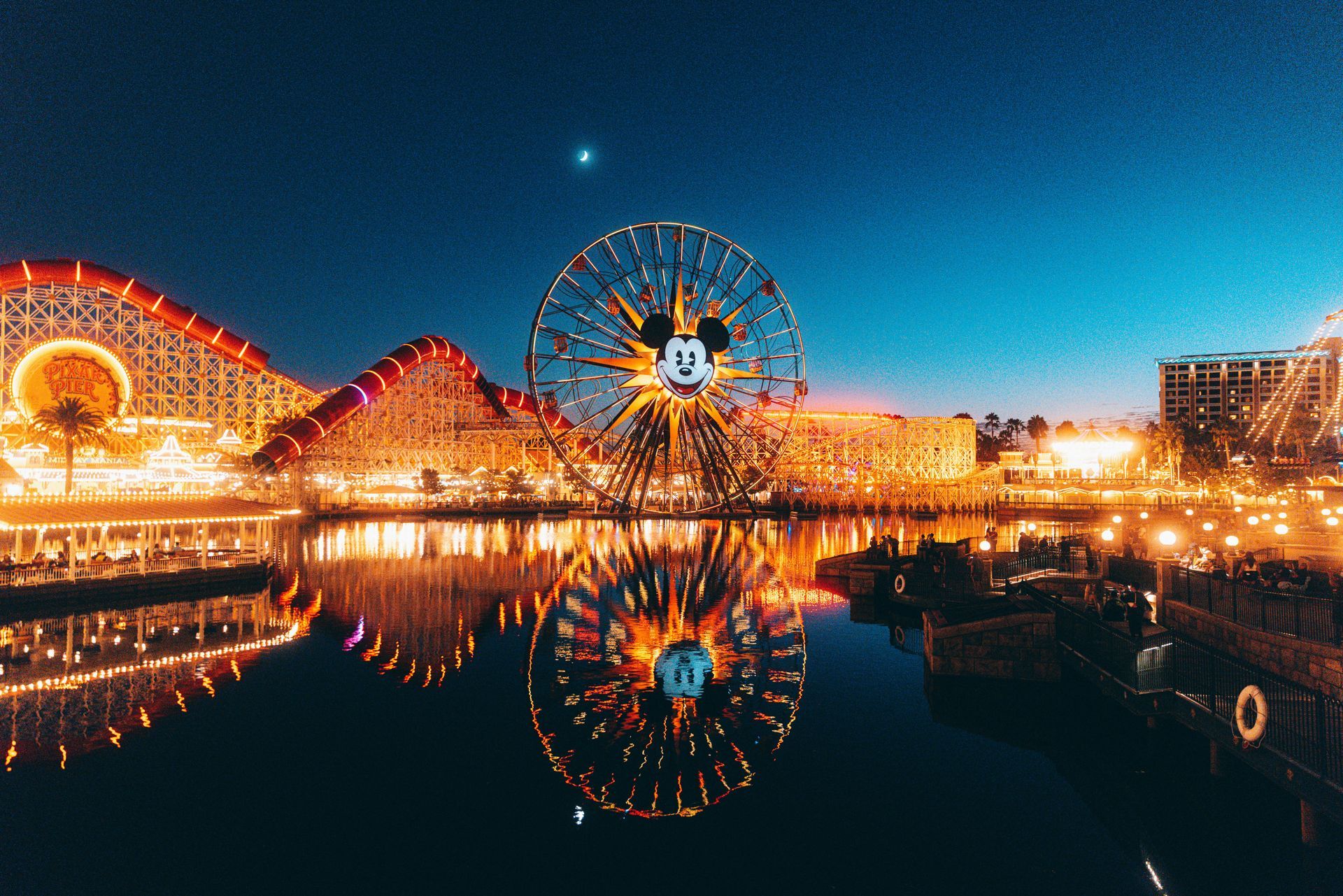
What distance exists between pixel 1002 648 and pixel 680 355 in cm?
2237

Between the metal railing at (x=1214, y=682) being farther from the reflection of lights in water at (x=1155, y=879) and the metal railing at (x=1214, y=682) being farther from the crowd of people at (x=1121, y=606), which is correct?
the reflection of lights in water at (x=1155, y=879)

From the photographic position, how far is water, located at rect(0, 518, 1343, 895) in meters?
9.44

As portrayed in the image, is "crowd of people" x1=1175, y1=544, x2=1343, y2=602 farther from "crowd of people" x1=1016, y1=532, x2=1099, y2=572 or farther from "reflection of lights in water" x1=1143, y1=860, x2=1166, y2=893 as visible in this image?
"reflection of lights in water" x1=1143, y1=860, x2=1166, y2=893

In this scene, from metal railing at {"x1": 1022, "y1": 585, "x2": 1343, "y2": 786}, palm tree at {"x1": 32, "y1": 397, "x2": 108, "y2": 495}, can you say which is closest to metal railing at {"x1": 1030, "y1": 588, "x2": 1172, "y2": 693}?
metal railing at {"x1": 1022, "y1": 585, "x2": 1343, "y2": 786}

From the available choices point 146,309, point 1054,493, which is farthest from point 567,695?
point 1054,493

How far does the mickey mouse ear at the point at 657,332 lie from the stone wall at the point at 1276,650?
24101 millimetres

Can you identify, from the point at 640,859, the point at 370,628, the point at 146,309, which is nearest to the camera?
the point at 640,859

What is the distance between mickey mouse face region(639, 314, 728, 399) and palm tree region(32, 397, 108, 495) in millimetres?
32467

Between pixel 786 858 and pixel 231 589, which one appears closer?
pixel 786 858

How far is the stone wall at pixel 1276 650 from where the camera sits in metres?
12.0

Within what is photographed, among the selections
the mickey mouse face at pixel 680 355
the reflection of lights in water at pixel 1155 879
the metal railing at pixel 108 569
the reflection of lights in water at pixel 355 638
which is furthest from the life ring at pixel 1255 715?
the metal railing at pixel 108 569

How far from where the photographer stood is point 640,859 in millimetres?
9617

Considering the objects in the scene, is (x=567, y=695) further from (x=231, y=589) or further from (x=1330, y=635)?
(x=231, y=589)

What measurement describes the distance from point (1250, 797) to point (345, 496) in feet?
255
